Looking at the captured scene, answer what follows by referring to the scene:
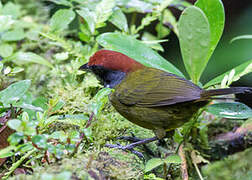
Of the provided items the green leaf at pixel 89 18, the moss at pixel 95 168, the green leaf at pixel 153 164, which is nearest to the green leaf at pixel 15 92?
the moss at pixel 95 168

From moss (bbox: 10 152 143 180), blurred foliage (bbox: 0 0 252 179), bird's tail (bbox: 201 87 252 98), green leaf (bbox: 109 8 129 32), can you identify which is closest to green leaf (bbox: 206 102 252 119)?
blurred foliage (bbox: 0 0 252 179)

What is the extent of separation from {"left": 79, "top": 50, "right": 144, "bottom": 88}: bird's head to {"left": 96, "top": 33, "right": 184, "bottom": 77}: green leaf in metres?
0.09

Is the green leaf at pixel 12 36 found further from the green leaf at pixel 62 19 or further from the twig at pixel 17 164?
the twig at pixel 17 164

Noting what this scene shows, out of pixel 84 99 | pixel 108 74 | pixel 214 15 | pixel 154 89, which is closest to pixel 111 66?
pixel 108 74

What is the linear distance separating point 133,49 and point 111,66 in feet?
0.86

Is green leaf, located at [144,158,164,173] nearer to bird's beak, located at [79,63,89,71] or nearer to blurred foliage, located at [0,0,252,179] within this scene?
blurred foliage, located at [0,0,252,179]

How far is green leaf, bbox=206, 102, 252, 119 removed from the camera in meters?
2.33

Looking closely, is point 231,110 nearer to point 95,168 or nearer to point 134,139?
point 134,139

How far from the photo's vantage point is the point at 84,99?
2.83m

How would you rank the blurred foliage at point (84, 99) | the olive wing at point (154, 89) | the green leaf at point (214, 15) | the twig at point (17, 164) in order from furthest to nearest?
1. the green leaf at point (214, 15)
2. the olive wing at point (154, 89)
3. the twig at point (17, 164)
4. the blurred foliage at point (84, 99)

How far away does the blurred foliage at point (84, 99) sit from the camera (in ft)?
5.78

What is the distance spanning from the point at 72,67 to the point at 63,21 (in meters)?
0.45

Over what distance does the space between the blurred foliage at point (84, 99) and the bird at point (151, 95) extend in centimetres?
13

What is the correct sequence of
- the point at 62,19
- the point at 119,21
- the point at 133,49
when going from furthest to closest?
the point at 119,21
the point at 62,19
the point at 133,49
